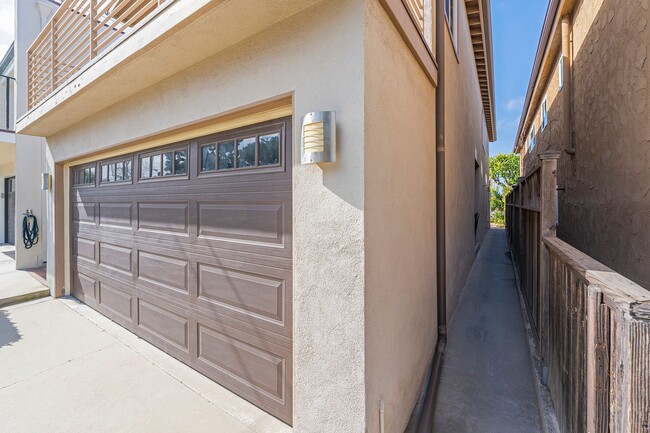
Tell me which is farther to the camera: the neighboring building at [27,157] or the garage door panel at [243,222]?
the neighboring building at [27,157]

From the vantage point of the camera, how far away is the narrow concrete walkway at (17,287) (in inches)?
202

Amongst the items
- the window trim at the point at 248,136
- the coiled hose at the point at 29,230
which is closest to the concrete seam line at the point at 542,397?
the window trim at the point at 248,136

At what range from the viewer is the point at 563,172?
15.9ft

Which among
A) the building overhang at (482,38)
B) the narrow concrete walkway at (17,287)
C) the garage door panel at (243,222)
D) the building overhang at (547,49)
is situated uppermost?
the building overhang at (482,38)

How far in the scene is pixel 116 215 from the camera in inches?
164

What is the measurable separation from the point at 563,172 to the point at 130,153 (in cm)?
638

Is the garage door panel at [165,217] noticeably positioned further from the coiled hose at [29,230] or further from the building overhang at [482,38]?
the building overhang at [482,38]

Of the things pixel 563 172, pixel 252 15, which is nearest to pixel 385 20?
pixel 252 15

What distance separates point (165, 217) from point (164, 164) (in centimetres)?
59

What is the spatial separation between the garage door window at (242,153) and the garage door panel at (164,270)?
3.46 feet

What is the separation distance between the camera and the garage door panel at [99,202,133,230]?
12.8 ft

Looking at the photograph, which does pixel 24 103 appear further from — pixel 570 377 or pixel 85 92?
pixel 570 377

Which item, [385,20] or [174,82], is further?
[174,82]

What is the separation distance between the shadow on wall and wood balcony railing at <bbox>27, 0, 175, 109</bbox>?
3.25 metres
